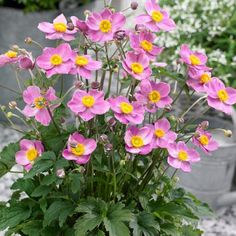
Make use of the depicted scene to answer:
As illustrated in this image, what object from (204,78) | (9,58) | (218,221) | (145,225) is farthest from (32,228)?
(218,221)

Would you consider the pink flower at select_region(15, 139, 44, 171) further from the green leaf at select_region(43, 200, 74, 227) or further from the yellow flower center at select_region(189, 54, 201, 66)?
the yellow flower center at select_region(189, 54, 201, 66)

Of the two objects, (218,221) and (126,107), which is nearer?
(126,107)

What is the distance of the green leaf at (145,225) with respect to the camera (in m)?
1.03

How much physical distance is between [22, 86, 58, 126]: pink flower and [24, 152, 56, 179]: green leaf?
0.18 feet

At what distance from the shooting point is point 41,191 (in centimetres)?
103

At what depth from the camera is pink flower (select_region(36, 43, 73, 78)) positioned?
37.1 inches

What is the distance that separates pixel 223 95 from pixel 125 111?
18cm

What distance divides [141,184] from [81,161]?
0.21 metres

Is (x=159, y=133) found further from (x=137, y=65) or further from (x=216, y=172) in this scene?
(x=216, y=172)

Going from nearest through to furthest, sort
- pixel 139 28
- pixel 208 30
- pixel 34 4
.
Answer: pixel 139 28 → pixel 208 30 → pixel 34 4

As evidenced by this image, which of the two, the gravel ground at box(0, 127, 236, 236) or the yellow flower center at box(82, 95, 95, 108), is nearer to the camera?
the yellow flower center at box(82, 95, 95, 108)

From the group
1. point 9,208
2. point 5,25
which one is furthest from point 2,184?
point 9,208

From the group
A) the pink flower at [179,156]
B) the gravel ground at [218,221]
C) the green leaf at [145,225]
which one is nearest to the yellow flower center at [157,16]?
the pink flower at [179,156]

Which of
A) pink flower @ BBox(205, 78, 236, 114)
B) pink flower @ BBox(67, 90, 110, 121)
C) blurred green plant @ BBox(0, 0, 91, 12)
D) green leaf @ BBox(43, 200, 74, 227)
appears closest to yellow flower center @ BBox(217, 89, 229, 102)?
pink flower @ BBox(205, 78, 236, 114)
